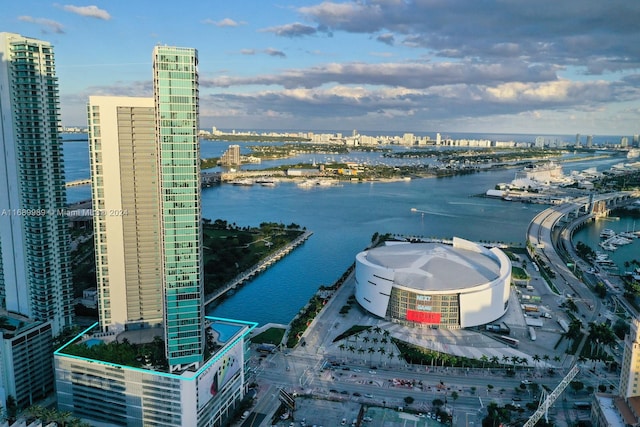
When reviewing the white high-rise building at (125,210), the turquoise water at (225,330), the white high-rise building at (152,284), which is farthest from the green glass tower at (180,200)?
the white high-rise building at (125,210)

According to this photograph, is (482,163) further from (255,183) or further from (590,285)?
(590,285)

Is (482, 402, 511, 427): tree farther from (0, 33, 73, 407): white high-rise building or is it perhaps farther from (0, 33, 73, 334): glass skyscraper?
(0, 33, 73, 334): glass skyscraper

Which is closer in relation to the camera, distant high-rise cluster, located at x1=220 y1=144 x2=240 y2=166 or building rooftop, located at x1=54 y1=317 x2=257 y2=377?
building rooftop, located at x1=54 y1=317 x2=257 y2=377

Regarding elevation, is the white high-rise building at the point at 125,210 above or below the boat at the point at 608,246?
above

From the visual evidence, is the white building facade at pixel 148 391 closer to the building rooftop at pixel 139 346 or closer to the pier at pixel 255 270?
the building rooftop at pixel 139 346

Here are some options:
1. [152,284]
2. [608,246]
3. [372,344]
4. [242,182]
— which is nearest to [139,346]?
[152,284]

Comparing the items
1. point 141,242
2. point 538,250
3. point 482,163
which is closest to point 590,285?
point 538,250

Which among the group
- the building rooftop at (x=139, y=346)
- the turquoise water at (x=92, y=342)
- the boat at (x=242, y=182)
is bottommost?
the turquoise water at (x=92, y=342)

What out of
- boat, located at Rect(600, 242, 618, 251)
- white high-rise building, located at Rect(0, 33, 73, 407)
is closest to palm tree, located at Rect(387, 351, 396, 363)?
white high-rise building, located at Rect(0, 33, 73, 407)
